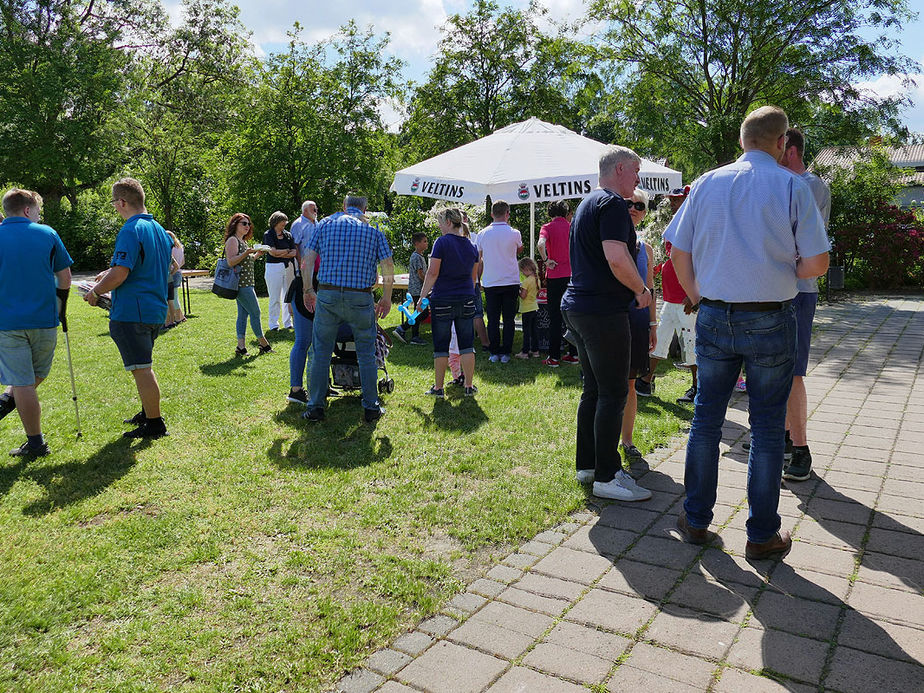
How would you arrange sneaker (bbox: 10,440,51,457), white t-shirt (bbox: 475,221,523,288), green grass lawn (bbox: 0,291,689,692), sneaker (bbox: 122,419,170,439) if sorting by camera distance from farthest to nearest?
white t-shirt (bbox: 475,221,523,288) < sneaker (bbox: 122,419,170,439) < sneaker (bbox: 10,440,51,457) < green grass lawn (bbox: 0,291,689,692)

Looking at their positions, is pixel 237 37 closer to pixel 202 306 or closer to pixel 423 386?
pixel 202 306

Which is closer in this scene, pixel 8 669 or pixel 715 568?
pixel 8 669

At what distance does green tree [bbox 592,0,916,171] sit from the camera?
46.5 feet

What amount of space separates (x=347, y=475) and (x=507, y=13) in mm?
15698

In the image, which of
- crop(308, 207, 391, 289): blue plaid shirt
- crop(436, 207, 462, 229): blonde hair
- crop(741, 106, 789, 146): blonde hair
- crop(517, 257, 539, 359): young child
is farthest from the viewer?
crop(517, 257, 539, 359): young child

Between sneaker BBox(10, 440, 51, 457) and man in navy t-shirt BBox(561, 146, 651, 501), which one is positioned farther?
sneaker BBox(10, 440, 51, 457)

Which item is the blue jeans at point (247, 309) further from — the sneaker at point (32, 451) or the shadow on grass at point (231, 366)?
the sneaker at point (32, 451)

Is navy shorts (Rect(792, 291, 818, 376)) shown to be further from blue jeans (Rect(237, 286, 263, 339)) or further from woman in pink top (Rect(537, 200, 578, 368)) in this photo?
blue jeans (Rect(237, 286, 263, 339))

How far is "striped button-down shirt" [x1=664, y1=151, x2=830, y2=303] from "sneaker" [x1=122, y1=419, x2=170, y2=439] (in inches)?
171

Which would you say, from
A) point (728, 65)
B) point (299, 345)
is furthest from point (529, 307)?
point (728, 65)

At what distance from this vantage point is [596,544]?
358cm

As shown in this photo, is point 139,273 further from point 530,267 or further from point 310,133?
point 310,133

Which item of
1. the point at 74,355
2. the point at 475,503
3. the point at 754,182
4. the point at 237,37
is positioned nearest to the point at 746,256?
the point at 754,182

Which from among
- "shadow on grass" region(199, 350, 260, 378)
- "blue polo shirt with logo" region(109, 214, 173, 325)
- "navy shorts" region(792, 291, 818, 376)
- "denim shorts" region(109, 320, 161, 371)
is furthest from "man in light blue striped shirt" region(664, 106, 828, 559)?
"shadow on grass" region(199, 350, 260, 378)
